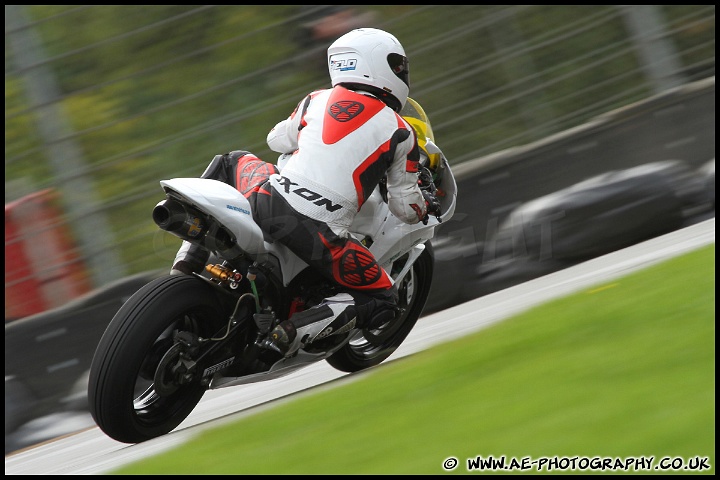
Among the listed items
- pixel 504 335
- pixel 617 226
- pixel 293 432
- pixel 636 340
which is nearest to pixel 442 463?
pixel 293 432

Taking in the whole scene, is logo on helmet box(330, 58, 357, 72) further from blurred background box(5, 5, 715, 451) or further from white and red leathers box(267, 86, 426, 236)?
blurred background box(5, 5, 715, 451)

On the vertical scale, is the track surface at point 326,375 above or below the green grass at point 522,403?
below

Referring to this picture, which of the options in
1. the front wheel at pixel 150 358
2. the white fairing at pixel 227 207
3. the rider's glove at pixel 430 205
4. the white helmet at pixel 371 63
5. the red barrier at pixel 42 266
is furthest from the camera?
the red barrier at pixel 42 266

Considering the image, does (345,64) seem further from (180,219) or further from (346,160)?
(180,219)

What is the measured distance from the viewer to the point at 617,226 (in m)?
7.48

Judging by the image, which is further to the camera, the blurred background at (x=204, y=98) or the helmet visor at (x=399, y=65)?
the blurred background at (x=204, y=98)

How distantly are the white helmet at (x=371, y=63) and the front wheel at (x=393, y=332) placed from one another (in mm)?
1126

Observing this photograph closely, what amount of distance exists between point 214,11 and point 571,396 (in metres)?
4.62

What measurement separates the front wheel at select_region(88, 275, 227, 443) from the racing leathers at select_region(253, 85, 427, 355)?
0.40 metres

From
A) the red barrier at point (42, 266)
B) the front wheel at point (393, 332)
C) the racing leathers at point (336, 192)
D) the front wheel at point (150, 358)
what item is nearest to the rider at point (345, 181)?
the racing leathers at point (336, 192)

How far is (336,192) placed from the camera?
4918mm

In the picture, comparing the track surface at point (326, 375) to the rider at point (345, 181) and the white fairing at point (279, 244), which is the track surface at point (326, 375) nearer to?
the rider at point (345, 181)

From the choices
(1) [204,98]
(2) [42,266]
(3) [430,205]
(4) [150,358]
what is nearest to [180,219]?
(4) [150,358]

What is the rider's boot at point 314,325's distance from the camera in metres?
4.87
